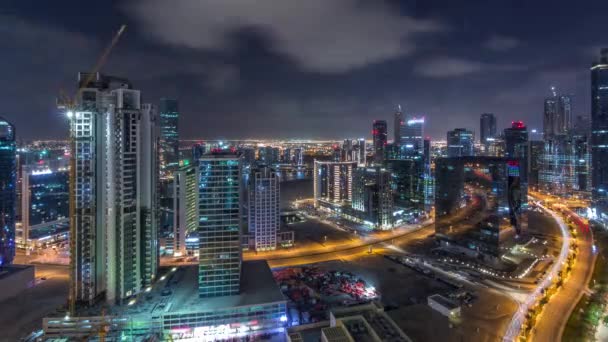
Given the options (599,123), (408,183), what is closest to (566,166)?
(599,123)

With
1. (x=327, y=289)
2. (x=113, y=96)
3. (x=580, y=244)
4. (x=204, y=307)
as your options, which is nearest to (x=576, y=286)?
(x=580, y=244)

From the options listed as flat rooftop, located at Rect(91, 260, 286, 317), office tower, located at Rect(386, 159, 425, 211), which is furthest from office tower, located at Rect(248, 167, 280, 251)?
office tower, located at Rect(386, 159, 425, 211)

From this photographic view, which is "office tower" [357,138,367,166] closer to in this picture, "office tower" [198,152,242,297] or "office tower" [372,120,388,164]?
"office tower" [372,120,388,164]

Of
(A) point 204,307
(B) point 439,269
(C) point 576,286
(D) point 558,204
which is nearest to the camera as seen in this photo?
(A) point 204,307

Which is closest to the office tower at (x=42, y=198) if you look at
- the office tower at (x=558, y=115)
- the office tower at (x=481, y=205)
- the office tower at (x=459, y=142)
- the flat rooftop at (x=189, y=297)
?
the flat rooftop at (x=189, y=297)

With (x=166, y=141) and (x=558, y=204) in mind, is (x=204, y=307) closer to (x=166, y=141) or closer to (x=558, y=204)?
(x=558, y=204)

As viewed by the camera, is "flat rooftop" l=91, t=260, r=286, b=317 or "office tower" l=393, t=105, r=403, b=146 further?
"office tower" l=393, t=105, r=403, b=146

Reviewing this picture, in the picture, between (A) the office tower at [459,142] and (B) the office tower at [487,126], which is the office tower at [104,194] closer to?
(A) the office tower at [459,142]
